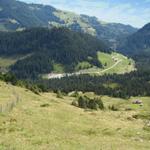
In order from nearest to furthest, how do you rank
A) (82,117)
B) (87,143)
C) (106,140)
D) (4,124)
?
1. (87,143)
2. (106,140)
3. (4,124)
4. (82,117)

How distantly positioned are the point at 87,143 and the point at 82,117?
2506 cm

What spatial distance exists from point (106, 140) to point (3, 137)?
1172cm

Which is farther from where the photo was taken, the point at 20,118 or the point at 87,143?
the point at 20,118

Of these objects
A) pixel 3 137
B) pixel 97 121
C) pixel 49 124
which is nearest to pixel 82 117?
pixel 97 121

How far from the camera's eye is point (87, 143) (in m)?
37.4

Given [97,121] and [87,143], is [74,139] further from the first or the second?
[97,121]

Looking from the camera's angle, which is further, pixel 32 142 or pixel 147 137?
pixel 147 137

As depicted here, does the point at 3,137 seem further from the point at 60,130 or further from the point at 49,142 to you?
the point at 60,130

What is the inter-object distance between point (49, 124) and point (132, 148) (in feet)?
54.7

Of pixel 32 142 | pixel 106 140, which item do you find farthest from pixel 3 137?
pixel 106 140

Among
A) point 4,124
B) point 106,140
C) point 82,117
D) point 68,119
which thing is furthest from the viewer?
point 82,117

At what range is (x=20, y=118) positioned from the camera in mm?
49938

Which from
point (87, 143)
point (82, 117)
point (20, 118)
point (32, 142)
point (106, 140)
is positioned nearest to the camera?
point (32, 142)

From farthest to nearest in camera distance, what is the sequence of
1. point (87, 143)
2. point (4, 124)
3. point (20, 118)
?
1. point (20, 118)
2. point (4, 124)
3. point (87, 143)
